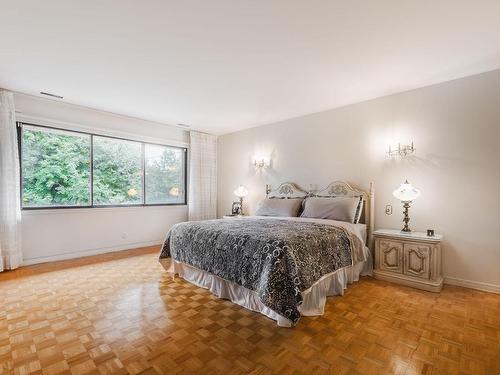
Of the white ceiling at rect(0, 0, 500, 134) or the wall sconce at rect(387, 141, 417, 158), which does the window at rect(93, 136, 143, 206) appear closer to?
the white ceiling at rect(0, 0, 500, 134)

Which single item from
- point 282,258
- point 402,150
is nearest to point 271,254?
point 282,258

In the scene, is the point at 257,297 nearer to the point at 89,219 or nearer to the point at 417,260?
the point at 417,260

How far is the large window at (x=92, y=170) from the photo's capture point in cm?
384

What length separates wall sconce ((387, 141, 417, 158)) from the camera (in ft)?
10.9

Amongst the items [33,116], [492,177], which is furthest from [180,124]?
[492,177]

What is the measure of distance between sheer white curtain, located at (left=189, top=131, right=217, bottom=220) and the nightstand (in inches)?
143

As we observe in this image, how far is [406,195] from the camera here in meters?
3.11

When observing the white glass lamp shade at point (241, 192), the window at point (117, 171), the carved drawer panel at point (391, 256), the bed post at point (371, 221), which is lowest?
the carved drawer panel at point (391, 256)

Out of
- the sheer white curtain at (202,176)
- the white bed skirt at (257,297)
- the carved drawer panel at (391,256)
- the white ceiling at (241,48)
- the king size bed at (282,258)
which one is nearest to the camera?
the white ceiling at (241,48)

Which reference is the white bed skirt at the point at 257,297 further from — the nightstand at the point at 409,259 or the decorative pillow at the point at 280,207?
the decorative pillow at the point at 280,207

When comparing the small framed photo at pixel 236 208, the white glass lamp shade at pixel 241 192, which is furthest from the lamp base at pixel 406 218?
the small framed photo at pixel 236 208

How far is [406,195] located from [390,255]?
761 mm

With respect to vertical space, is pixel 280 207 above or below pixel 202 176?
below

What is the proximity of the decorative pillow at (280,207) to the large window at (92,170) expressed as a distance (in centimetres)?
228
